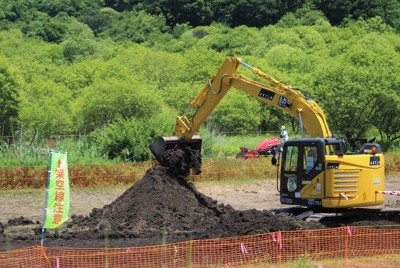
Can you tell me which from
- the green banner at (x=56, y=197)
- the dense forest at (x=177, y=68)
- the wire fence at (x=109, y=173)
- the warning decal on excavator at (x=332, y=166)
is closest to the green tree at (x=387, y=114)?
the dense forest at (x=177, y=68)

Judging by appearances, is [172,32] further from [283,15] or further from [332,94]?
[332,94]

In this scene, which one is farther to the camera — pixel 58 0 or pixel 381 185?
pixel 58 0

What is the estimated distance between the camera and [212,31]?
108 m

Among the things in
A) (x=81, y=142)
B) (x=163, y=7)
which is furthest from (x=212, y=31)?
(x=81, y=142)

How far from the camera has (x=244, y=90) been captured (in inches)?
835

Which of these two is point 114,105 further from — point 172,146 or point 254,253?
point 254,253

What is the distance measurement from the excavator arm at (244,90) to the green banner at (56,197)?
7181 mm

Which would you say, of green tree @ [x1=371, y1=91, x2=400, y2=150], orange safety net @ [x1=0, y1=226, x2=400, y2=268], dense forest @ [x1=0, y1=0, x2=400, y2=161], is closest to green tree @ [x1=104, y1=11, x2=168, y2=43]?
dense forest @ [x1=0, y1=0, x2=400, y2=161]

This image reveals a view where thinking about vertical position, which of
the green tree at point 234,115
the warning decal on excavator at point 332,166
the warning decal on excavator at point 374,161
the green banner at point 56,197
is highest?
the green tree at point 234,115

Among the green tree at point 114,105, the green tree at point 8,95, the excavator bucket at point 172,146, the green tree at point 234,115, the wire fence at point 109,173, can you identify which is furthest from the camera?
the green tree at point 234,115

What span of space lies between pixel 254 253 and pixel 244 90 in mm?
6321

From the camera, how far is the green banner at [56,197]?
46.4 feet

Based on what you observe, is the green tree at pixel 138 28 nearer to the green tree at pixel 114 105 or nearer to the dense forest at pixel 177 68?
the dense forest at pixel 177 68

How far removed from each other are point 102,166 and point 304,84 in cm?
2713
